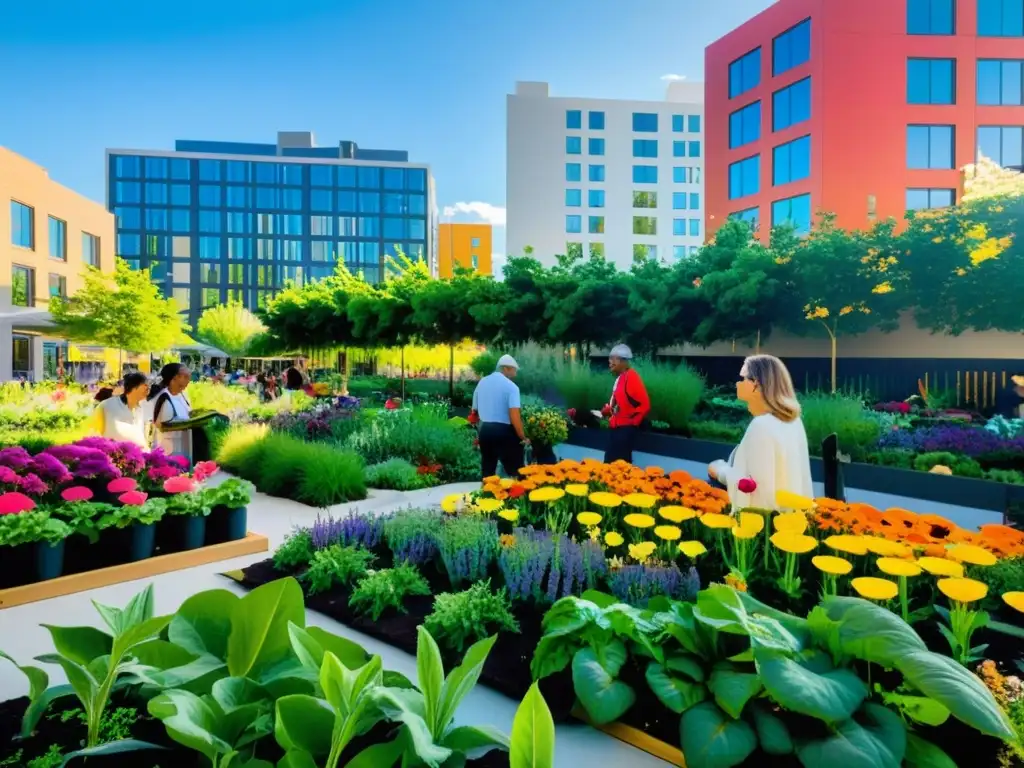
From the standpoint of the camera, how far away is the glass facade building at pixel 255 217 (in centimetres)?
8944

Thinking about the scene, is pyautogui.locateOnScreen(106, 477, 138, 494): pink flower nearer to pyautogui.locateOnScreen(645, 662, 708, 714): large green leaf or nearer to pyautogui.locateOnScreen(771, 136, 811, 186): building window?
pyautogui.locateOnScreen(645, 662, 708, 714): large green leaf

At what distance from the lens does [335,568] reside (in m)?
4.69

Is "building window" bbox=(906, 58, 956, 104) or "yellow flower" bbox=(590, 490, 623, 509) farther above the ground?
"building window" bbox=(906, 58, 956, 104)

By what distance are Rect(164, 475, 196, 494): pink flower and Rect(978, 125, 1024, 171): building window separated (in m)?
33.3

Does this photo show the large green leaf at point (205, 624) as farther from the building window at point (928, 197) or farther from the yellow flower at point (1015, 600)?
the building window at point (928, 197)

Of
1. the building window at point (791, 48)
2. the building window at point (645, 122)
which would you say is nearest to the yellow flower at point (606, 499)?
the building window at point (791, 48)

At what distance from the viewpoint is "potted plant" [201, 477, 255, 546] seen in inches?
232

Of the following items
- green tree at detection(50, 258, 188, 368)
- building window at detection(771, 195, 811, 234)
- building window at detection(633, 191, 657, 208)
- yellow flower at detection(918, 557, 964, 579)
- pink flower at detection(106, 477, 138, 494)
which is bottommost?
pink flower at detection(106, 477, 138, 494)

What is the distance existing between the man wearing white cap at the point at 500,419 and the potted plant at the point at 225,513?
295cm

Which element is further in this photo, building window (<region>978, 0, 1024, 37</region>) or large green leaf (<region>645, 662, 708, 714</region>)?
building window (<region>978, 0, 1024, 37</region>)

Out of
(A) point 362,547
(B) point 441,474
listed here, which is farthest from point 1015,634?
(B) point 441,474

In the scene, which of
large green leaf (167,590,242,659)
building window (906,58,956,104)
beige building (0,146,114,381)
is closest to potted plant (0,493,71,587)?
large green leaf (167,590,242,659)

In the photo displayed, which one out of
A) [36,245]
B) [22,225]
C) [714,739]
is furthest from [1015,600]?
[36,245]

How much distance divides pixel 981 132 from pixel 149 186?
88.7 metres
